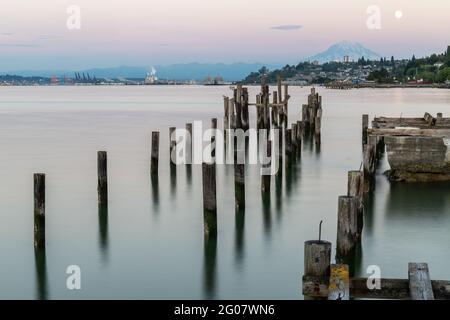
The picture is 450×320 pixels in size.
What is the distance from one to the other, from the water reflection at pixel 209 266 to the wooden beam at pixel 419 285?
12.6 feet

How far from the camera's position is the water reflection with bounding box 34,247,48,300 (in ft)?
32.8

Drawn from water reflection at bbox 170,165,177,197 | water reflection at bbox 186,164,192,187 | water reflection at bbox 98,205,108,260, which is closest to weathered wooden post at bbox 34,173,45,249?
water reflection at bbox 98,205,108,260

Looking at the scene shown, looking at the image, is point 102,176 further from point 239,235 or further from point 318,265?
point 318,265

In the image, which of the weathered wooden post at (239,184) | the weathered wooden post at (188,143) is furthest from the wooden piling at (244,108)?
the weathered wooden post at (239,184)

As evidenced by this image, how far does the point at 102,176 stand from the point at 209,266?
4.00m

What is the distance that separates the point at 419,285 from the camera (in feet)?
20.9

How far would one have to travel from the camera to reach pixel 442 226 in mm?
13664

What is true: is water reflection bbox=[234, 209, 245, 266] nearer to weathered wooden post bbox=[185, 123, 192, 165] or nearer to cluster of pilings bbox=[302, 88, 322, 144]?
weathered wooden post bbox=[185, 123, 192, 165]

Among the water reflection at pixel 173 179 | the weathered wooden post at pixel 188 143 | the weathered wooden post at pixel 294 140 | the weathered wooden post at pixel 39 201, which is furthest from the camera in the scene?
the weathered wooden post at pixel 294 140

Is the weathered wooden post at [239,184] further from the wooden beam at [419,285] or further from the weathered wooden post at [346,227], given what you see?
the wooden beam at [419,285]

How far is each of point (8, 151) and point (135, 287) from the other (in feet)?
64.1

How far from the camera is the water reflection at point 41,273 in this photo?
32.8 ft

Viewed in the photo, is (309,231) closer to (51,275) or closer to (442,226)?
(442,226)
